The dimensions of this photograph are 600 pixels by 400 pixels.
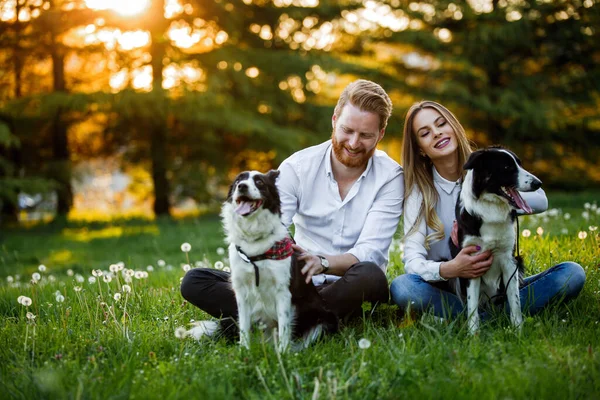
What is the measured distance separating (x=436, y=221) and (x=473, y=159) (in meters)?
0.81

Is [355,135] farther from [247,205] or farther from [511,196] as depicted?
[511,196]

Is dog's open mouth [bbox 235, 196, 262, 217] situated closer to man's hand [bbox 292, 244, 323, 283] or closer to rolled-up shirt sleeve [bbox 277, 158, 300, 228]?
man's hand [bbox 292, 244, 323, 283]

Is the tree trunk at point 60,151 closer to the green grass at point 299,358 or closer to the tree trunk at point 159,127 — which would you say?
the tree trunk at point 159,127

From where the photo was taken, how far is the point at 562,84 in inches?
735

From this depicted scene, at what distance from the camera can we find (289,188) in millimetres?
4398

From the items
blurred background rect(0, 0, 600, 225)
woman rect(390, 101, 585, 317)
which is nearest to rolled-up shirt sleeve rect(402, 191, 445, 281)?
woman rect(390, 101, 585, 317)

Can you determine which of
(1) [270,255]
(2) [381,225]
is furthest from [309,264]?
(2) [381,225]

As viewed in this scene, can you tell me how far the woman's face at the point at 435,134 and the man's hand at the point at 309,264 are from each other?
1212 mm

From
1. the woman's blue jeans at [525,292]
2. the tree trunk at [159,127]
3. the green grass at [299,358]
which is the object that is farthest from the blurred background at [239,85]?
the woman's blue jeans at [525,292]

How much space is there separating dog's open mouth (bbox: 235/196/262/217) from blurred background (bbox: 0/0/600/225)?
32.6 feet

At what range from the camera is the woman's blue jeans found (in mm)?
3855

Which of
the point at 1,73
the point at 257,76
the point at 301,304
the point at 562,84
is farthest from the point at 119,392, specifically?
the point at 562,84

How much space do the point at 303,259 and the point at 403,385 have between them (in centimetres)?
126

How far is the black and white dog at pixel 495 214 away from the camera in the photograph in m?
3.47
